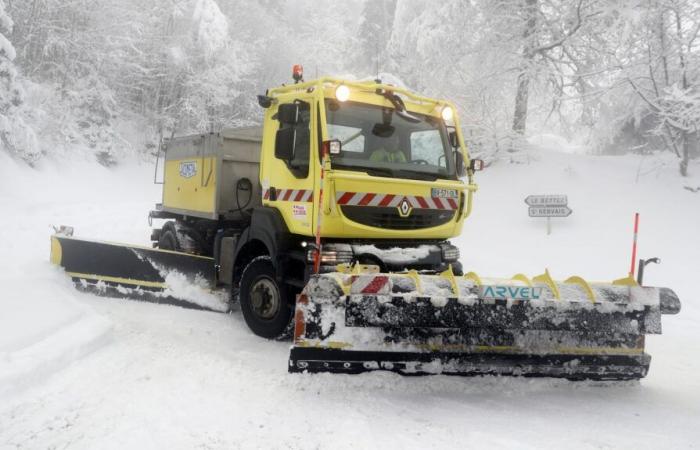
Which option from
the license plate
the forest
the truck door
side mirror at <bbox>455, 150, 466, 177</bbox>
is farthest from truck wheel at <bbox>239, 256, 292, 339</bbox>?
the forest

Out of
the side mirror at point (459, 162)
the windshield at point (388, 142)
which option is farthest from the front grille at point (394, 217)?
the side mirror at point (459, 162)

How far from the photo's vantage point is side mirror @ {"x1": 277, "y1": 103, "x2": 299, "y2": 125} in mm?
5027

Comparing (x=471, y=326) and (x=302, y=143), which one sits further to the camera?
(x=302, y=143)

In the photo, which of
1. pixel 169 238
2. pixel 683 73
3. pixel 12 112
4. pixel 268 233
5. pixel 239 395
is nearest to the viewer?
pixel 239 395

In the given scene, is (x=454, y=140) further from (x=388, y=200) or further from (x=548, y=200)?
(x=548, y=200)

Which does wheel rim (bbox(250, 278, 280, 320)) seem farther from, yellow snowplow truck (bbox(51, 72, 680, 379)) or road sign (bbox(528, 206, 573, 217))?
road sign (bbox(528, 206, 573, 217))

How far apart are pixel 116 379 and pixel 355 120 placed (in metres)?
3.02

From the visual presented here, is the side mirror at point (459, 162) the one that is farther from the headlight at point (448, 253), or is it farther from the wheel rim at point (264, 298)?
the wheel rim at point (264, 298)

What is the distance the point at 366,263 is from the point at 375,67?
17342mm

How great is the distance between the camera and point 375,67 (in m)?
21.1

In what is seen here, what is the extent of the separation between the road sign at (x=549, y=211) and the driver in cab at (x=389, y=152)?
Result: 6.63 metres

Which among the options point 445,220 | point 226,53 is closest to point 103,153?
point 226,53

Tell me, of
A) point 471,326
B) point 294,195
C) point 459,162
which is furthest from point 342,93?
point 471,326

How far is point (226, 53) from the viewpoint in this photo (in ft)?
89.0
